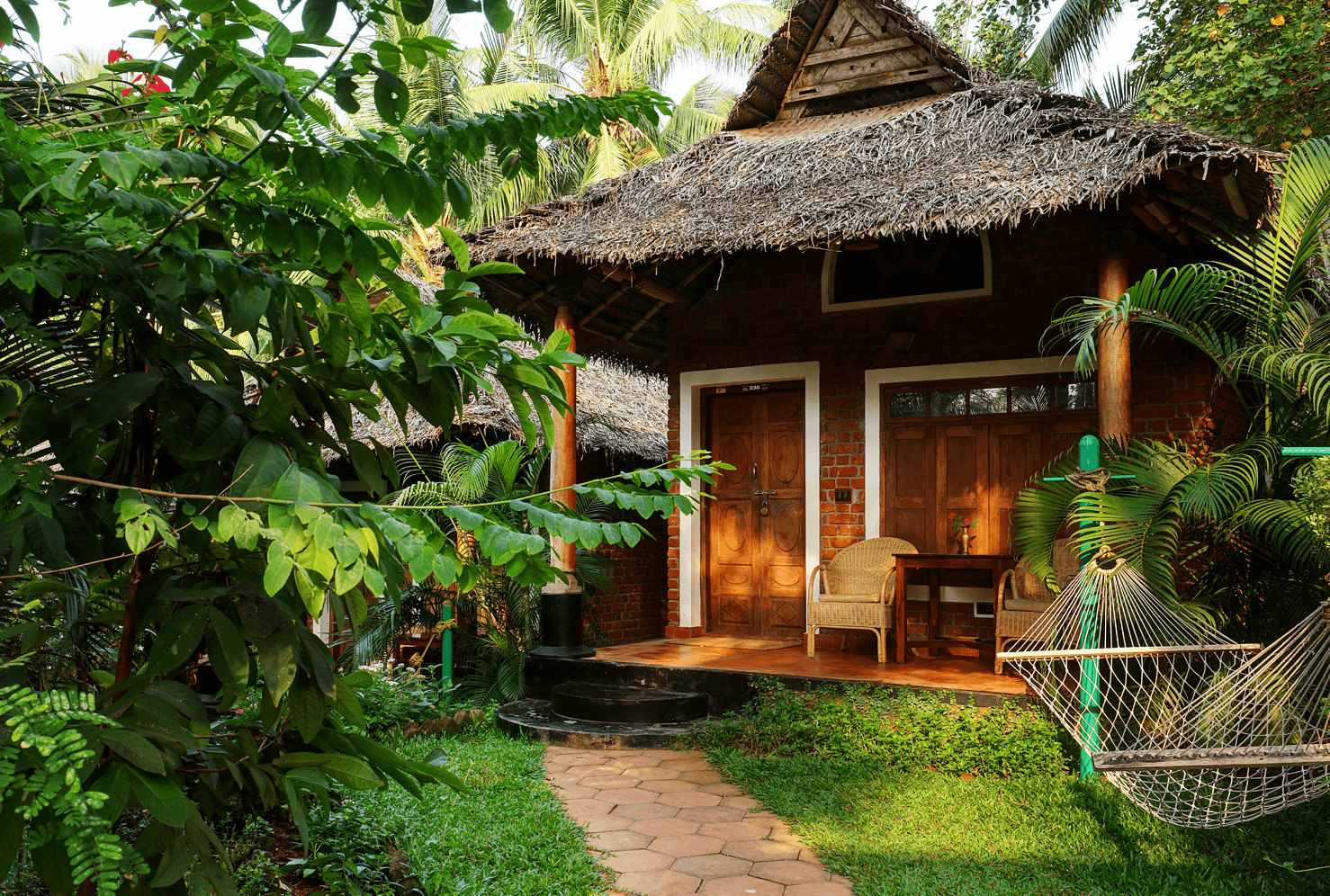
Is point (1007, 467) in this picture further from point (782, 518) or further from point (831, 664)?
point (831, 664)

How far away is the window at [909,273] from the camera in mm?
7156


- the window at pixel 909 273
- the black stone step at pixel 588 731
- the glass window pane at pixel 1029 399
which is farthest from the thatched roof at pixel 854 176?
the black stone step at pixel 588 731

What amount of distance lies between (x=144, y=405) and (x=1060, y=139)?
550cm

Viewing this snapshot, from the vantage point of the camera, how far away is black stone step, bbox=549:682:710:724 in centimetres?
591

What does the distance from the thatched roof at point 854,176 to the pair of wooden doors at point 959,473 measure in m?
1.54

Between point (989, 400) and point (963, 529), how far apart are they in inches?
38.2

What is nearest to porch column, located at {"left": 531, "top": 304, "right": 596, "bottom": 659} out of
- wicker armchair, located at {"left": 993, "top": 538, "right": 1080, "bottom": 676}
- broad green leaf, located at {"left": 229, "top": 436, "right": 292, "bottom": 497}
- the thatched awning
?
the thatched awning

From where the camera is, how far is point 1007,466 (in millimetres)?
7016

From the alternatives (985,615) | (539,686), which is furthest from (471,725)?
(985,615)

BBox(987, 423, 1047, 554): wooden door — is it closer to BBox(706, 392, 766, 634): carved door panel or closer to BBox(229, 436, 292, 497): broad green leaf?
BBox(706, 392, 766, 634): carved door panel

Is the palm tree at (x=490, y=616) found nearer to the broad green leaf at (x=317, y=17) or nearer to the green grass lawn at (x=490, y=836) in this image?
the green grass lawn at (x=490, y=836)

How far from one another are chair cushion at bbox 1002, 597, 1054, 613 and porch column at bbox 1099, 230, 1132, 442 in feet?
4.24

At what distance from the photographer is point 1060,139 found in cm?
558

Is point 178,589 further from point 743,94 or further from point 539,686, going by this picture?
point 743,94
